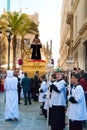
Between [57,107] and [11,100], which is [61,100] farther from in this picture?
[11,100]

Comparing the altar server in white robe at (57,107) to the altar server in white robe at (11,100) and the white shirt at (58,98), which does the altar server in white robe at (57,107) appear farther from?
the altar server in white robe at (11,100)

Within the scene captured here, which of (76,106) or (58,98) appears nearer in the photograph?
(76,106)

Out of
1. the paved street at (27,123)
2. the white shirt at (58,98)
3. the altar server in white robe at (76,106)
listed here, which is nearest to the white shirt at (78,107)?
the altar server in white robe at (76,106)

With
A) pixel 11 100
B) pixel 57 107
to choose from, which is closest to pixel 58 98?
pixel 57 107

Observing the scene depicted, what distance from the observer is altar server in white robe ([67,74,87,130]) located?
37.0ft

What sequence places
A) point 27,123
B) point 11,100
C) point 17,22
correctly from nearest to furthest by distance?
point 27,123
point 11,100
point 17,22

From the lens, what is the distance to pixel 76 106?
11445 mm

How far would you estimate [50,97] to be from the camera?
14.1m

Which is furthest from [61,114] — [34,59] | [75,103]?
[34,59]

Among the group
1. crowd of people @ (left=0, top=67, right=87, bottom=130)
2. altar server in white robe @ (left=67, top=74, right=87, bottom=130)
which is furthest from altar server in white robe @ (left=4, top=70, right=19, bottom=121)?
altar server in white robe @ (left=67, top=74, right=87, bottom=130)

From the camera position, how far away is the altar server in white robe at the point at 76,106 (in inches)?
444

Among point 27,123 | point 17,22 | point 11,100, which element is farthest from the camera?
point 17,22

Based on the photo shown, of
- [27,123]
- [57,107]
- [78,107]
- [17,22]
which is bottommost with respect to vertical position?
[27,123]

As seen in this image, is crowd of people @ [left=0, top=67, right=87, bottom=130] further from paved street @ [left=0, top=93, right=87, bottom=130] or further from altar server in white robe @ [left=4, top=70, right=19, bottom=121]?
paved street @ [left=0, top=93, right=87, bottom=130]
